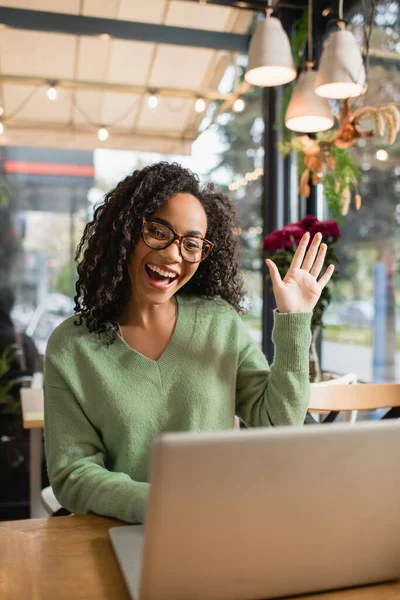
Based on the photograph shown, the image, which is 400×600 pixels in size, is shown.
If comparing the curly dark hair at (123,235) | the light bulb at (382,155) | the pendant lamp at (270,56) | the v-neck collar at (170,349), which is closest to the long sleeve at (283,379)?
the v-neck collar at (170,349)

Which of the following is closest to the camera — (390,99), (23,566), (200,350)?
(23,566)

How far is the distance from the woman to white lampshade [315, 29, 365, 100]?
761 mm

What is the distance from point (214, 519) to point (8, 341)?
2.96m

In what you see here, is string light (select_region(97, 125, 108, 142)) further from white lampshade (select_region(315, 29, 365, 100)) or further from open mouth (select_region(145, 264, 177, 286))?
open mouth (select_region(145, 264, 177, 286))

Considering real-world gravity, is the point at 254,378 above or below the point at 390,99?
below

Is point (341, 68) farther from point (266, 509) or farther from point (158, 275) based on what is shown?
point (266, 509)

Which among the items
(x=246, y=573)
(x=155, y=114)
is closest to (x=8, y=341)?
(x=155, y=114)

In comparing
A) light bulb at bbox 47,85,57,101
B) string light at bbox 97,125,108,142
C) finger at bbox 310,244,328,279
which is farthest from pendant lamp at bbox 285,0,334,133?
light bulb at bbox 47,85,57,101

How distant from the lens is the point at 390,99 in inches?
96.2

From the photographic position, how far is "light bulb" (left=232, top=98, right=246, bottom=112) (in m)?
3.53

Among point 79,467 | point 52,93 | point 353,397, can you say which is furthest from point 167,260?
point 52,93

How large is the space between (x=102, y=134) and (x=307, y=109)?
1657mm

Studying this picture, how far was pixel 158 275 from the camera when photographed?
→ 1223 millimetres

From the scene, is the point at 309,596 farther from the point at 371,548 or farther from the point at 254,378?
the point at 254,378
